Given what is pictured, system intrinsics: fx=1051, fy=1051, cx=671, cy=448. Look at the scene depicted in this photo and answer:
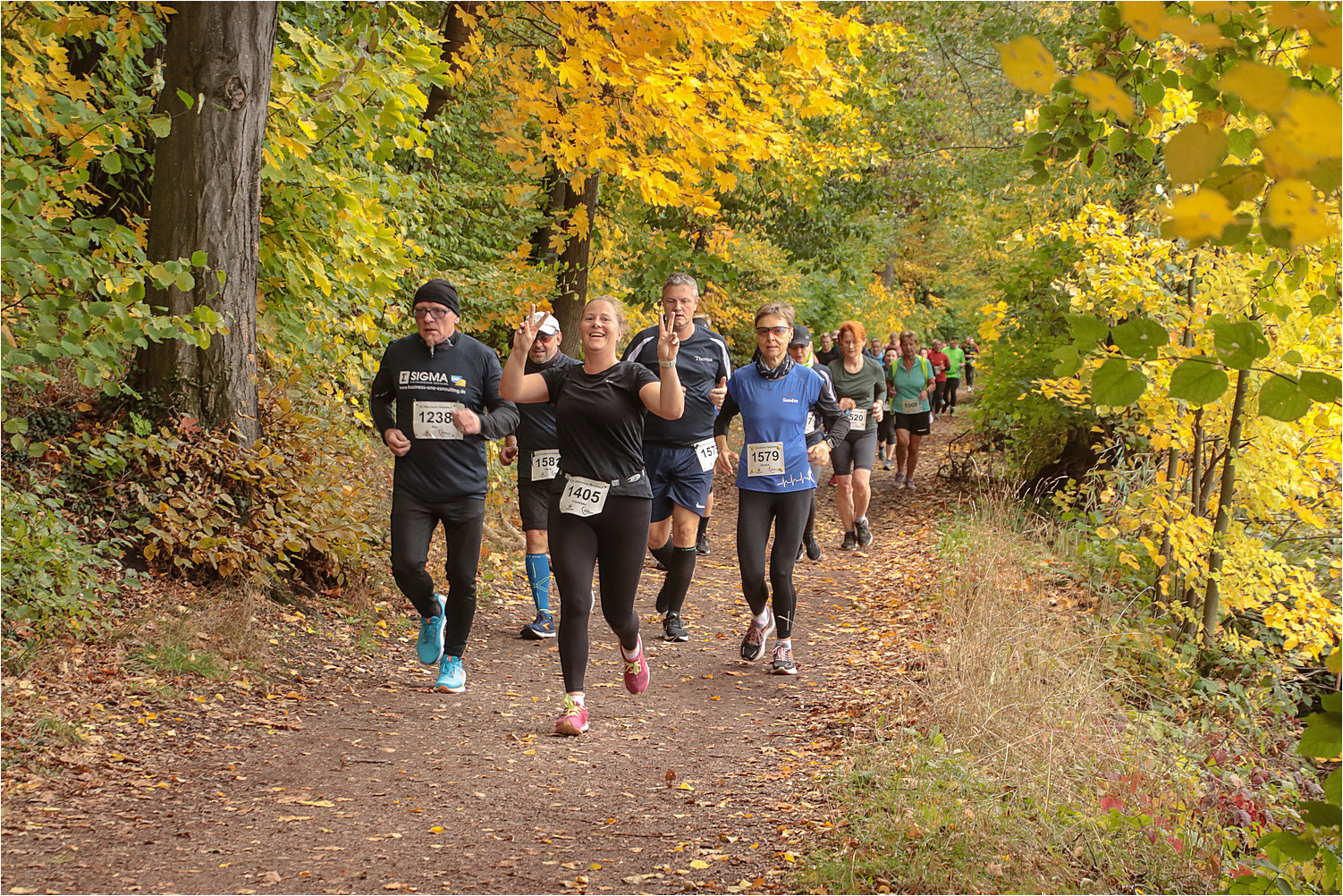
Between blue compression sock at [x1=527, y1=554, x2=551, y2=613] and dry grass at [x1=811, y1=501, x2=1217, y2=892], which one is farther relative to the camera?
blue compression sock at [x1=527, y1=554, x2=551, y2=613]

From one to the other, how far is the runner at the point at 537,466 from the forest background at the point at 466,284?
4.07ft

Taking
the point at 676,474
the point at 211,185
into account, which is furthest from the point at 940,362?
the point at 211,185

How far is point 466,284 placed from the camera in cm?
1252

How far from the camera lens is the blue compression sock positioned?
753cm

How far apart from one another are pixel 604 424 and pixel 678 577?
8.20 ft

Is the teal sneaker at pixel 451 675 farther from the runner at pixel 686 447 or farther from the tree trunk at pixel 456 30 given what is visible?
the tree trunk at pixel 456 30

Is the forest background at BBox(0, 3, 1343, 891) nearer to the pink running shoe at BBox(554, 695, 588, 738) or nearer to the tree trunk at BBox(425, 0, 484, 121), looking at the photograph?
the tree trunk at BBox(425, 0, 484, 121)

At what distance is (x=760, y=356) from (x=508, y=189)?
736 cm

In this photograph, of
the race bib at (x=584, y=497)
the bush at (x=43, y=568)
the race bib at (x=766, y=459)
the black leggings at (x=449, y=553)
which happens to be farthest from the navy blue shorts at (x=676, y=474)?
the bush at (x=43, y=568)

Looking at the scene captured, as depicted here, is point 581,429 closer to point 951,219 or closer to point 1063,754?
point 1063,754

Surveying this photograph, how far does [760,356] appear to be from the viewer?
266 inches

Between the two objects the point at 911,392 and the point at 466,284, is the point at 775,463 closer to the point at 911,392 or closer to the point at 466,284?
the point at 466,284

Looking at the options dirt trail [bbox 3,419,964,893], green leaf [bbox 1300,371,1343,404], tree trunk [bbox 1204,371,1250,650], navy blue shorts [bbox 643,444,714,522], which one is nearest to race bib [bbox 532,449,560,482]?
navy blue shorts [bbox 643,444,714,522]

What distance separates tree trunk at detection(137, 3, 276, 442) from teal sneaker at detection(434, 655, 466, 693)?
212 cm
